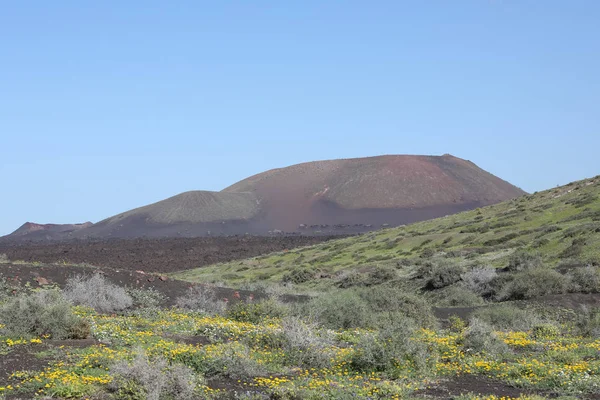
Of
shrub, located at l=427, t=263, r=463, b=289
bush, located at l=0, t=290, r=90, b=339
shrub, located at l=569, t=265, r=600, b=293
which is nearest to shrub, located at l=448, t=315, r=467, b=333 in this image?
shrub, located at l=569, t=265, r=600, b=293

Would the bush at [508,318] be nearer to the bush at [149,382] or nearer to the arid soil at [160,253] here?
the bush at [149,382]

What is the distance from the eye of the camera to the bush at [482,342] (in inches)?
532

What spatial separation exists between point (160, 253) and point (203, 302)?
64.4 meters

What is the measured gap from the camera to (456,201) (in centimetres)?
14638

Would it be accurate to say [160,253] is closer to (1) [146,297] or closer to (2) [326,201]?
(1) [146,297]

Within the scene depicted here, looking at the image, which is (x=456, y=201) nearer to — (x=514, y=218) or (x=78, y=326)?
(x=514, y=218)

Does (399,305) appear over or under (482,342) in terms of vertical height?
over

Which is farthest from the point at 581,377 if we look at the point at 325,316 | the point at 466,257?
the point at 466,257

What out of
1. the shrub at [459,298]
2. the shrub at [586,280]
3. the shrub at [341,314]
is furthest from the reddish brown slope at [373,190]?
the shrub at [341,314]

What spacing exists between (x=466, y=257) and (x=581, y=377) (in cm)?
2898

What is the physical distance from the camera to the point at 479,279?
97.9ft

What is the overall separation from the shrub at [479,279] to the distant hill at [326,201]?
96.3 m

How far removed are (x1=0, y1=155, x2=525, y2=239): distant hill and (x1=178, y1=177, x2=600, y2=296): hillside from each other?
65.0 metres

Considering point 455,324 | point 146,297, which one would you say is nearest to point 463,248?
point 455,324
